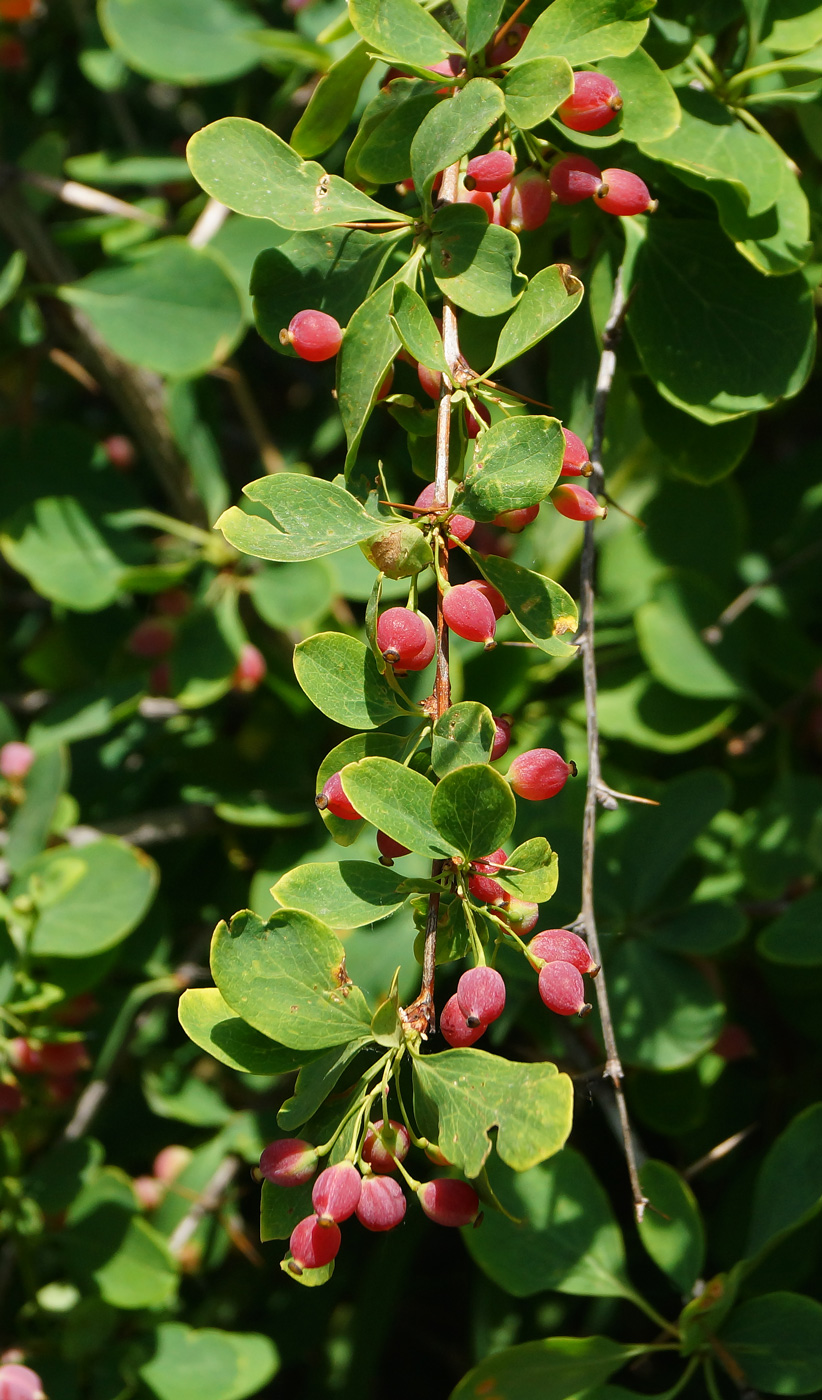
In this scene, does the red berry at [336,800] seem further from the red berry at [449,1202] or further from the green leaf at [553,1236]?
the green leaf at [553,1236]

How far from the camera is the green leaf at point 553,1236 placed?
1.03 meters

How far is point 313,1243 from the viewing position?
0.59m

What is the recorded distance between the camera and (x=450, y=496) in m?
0.66

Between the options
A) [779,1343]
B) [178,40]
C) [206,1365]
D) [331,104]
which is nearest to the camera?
[331,104]

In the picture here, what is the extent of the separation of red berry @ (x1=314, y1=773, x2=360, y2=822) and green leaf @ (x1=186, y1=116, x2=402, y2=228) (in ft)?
1.13

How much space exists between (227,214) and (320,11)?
287mm

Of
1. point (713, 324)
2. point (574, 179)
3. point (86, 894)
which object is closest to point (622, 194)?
point (574, 179)

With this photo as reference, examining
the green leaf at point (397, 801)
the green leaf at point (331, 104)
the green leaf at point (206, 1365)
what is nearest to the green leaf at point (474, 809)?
the green leaf at point (397, 801)

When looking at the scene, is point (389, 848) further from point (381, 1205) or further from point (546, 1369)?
point (546, 1369)

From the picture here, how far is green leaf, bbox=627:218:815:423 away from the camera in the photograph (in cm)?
84

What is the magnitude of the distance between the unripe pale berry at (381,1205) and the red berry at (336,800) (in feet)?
0.66

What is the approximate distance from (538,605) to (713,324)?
37cm

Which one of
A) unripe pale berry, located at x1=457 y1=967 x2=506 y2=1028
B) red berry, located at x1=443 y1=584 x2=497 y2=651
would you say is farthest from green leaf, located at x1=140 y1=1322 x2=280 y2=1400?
red berry, located at x1=443 y1=584 x2=497 y2=651

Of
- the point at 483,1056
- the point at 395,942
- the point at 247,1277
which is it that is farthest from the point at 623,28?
the point at 247,1277
